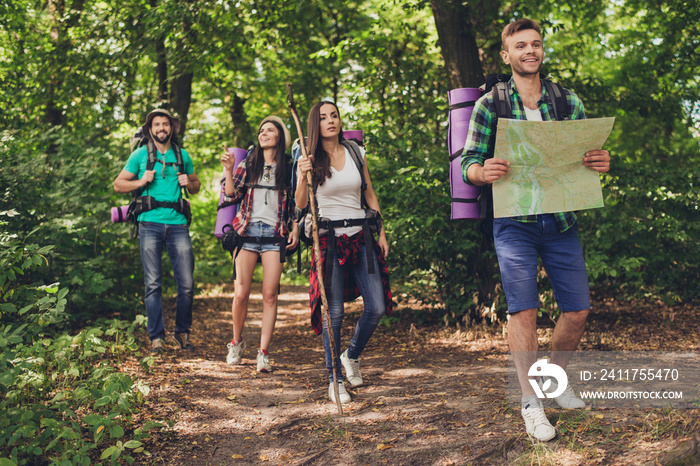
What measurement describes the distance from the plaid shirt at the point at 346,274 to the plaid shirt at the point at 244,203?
0.84m

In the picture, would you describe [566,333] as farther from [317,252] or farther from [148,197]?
[148,197]

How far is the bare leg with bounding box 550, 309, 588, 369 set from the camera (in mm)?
3238

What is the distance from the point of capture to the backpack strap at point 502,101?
316 cm

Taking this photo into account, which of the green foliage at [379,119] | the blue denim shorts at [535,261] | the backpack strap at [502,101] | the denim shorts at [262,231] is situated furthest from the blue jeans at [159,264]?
the backpack strap at [502,101]

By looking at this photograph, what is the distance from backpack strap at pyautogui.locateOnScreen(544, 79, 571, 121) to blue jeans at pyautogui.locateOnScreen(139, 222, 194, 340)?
4012 millimetres

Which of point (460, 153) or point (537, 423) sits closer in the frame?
point (537, 423)

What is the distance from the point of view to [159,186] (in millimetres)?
5789

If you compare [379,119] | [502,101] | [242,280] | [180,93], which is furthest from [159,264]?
[180,93]

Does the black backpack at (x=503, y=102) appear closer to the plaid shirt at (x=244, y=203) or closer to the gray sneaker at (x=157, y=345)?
the plaid shirt at (x=244, y=203)

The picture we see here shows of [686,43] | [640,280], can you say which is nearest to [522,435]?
[640,280]

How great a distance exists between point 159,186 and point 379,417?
136 inches

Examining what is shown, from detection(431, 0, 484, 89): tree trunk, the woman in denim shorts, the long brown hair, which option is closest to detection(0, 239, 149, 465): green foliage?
the woman in denim shorts

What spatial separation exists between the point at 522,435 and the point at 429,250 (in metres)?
3.63

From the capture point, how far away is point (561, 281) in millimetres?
3230
